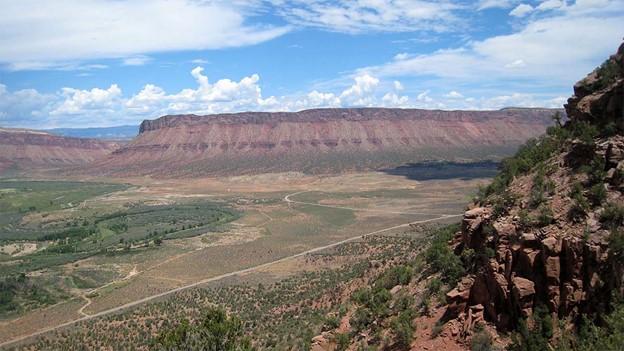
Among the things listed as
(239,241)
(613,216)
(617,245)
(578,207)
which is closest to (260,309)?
(578,207)

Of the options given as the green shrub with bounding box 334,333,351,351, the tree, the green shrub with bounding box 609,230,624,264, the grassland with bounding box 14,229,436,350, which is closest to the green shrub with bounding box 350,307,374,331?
the green shrub with bounding box 334,333,351,351

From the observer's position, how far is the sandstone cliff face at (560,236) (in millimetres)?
15898

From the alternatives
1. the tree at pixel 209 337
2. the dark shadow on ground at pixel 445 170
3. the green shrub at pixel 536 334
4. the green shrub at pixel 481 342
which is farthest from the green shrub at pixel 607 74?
the dark shadow on ground at pixel 445 170

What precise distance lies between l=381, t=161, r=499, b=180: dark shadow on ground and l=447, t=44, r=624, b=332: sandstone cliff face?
4357 inches

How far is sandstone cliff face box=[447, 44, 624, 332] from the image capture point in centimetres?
1590

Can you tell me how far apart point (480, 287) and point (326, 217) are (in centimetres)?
6841

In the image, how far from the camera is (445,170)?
148m

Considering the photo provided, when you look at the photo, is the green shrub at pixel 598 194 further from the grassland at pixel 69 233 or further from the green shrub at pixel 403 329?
the grassland at pixel 69 233

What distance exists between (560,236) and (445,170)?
135m

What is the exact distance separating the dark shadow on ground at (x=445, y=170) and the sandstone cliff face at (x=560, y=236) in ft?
363

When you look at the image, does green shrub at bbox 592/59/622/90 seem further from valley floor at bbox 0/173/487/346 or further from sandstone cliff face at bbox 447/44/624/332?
valley floor at bbox 0/173/487/346

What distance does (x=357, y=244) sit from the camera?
6109cm

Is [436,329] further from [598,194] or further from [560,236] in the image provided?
[598,194]

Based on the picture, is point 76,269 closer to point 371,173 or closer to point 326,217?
point 326,217
